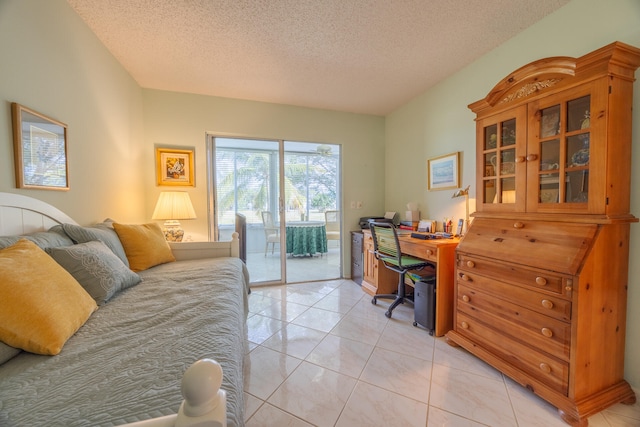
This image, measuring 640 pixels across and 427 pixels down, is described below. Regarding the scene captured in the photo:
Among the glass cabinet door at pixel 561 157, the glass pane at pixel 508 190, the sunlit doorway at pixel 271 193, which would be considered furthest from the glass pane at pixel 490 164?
the sunlit doorway at pixel 271 193

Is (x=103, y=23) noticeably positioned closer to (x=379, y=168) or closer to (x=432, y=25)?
(x=432, y=25)

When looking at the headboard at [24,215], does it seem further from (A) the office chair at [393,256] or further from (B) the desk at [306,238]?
(B) the desk at [306,238]

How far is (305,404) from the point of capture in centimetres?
140

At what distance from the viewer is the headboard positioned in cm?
124

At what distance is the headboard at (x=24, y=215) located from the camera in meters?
1.24

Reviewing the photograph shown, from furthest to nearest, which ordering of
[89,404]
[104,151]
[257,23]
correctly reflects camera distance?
[104,151]
[257,23]
[89,404]

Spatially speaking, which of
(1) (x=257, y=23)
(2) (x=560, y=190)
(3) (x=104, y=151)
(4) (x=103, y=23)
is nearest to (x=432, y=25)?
(1) (x=257, y=23)

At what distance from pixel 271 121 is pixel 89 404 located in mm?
3158

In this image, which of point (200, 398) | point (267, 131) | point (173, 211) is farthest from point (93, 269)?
point (267, 131)

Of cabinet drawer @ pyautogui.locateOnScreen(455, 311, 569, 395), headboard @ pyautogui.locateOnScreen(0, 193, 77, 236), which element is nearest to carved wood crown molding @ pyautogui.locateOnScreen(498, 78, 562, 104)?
cabinet drawer @ pyautogui.locateOnScreen(455, 311, 569, 395)

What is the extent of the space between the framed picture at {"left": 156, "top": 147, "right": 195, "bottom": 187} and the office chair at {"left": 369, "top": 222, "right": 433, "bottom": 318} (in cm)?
228

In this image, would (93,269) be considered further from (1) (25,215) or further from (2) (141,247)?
(2) (141,247)

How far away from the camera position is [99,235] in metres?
1.63

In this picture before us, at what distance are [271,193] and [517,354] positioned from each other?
2982 millimetres
